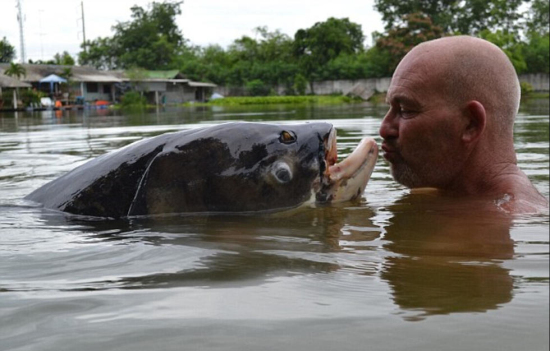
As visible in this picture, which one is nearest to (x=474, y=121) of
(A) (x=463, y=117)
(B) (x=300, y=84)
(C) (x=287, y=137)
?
(A) (x=463, y=117)

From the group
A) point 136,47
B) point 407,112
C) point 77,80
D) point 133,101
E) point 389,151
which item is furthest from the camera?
point 136,47

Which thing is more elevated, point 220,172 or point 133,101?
point 133,101

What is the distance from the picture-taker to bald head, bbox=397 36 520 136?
280 cm

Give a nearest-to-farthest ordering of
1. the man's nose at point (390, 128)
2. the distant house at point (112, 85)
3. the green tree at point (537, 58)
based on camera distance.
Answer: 1. the man's nose at point (390, 128)
2. the green tree at point (537, 58)
3. the distant house at point (112, 85)

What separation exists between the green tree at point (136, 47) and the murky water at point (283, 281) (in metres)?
56.3

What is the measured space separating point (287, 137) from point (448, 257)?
117 centimetres

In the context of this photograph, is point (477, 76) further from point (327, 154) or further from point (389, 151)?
point (327, 154)

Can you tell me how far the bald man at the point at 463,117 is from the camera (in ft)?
9.14

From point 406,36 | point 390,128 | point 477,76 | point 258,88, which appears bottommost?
point 390,128

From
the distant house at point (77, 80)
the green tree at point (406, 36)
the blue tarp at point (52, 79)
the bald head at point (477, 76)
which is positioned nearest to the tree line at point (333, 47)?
the green tree at point (406, 36)

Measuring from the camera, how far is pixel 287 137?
9.59 feet

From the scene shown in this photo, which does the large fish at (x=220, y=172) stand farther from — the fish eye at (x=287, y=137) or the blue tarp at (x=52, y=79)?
the blue tarp at (x=52, y=79)

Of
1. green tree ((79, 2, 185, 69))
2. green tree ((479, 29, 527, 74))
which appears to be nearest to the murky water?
green tree ((479, 29, 527, 74))

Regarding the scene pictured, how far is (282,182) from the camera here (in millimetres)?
2885
